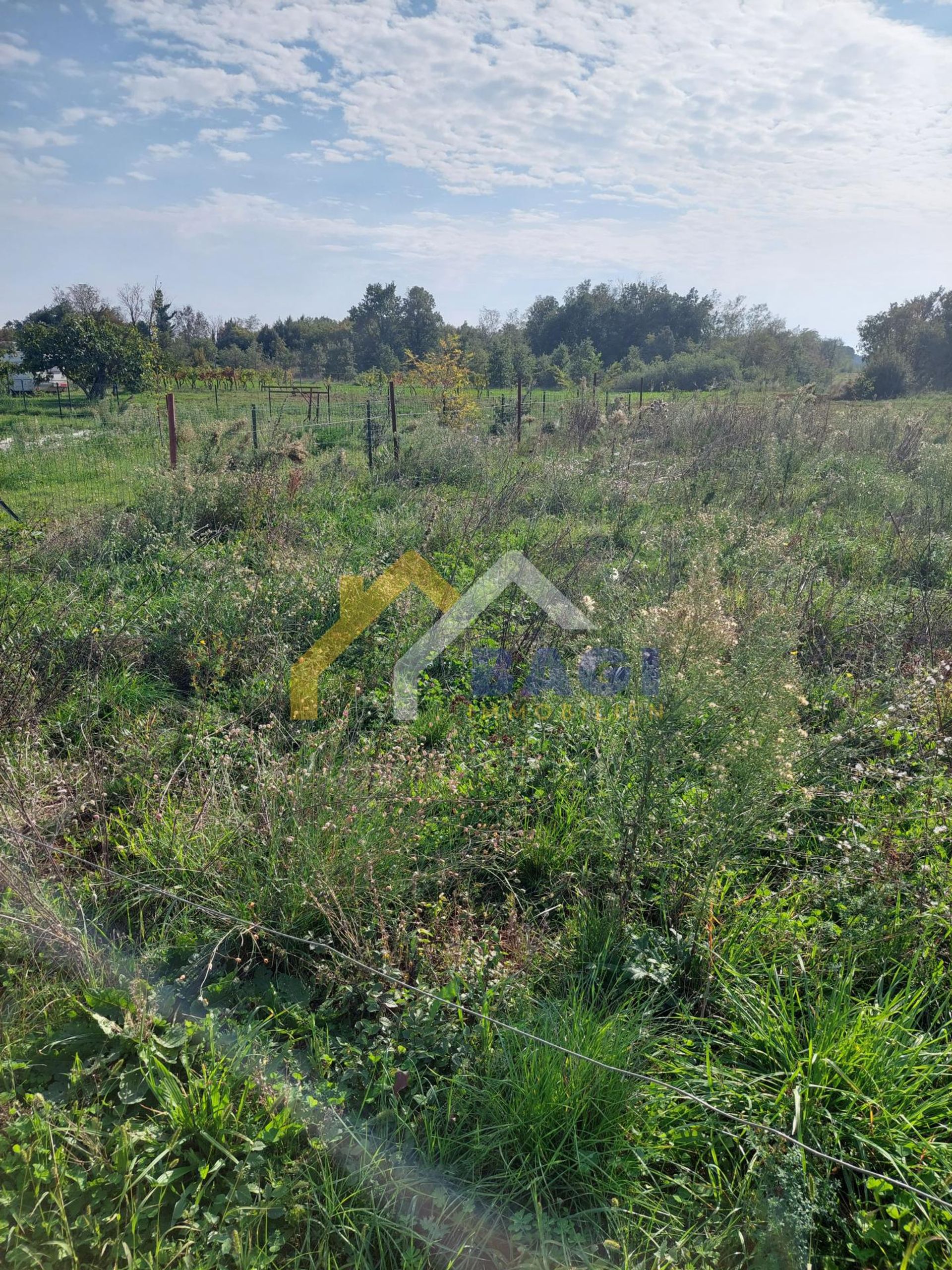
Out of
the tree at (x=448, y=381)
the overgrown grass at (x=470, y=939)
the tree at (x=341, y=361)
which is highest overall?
the tree at (x=341, y=361)

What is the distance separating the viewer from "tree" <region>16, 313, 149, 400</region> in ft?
81.0

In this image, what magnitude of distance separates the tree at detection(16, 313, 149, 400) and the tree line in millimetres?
47

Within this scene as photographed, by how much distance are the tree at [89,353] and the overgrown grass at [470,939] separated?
23749mm

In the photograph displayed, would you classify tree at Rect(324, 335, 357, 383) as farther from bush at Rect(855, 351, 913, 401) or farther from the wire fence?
bush at Rect(855, 351, 913, 401)

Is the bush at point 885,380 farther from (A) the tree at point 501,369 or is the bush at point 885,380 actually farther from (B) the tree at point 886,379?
(A) the tree at point 501,369

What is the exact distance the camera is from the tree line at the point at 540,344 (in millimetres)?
25391

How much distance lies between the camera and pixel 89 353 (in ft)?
81.1

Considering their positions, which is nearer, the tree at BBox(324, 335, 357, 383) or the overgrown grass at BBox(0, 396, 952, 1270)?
the overgrown grass at BBox(0, 396, 952, 1270)

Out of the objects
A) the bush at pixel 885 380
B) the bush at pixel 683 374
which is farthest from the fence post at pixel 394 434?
the bush at pixel 885 380

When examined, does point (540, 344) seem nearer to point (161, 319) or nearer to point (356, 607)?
point (161, 319)

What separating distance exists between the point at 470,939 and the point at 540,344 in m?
50.3

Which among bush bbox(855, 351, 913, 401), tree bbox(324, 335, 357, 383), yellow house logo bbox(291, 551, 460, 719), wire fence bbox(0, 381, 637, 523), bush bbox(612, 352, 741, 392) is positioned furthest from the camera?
tree bbox(324, 335, 357, 383)

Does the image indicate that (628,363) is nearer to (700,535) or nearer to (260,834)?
(700,535)

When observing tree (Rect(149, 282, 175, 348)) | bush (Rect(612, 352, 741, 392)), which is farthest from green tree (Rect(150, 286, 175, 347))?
bush (Rect(612, 352, 741, 392))
